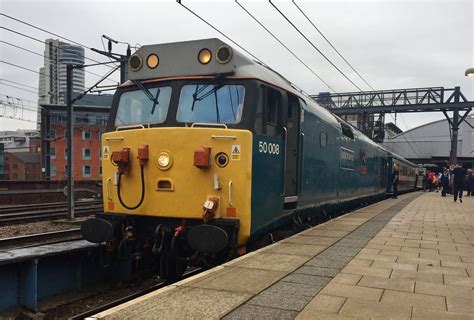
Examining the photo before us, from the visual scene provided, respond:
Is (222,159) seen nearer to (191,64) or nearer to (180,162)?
(180,162)

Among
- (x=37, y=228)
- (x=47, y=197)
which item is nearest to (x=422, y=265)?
(x=37, y=228)

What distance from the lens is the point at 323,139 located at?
9.24 meters

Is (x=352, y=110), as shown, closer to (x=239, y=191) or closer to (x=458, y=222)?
(x=458, y=222)

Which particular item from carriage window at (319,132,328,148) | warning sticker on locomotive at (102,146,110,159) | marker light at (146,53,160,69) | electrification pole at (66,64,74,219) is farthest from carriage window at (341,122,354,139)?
electrification pole at (66,64,74,219)

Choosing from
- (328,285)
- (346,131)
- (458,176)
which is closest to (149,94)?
(328,285)

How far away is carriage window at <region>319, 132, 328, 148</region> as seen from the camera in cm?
898

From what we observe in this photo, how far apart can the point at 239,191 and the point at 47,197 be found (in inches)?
886

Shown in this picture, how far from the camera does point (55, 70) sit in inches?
894

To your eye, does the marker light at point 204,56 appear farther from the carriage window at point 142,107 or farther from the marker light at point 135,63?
the marker light at point 135,63

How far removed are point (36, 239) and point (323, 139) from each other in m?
6.97

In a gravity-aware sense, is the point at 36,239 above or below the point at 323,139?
below

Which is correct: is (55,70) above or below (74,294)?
above

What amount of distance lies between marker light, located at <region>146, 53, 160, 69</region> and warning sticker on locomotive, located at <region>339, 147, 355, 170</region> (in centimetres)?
605

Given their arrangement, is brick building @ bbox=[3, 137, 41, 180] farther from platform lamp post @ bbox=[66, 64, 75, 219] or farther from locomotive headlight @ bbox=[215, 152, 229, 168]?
locomotive headlight @ bbox=[215, 152, 229, 168]
